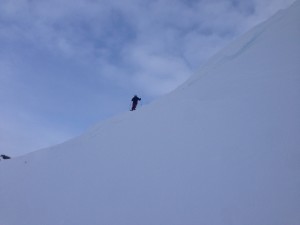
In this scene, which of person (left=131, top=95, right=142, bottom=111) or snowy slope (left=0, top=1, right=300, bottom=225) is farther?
person (left=131, top=95, right=142, bottom=111)

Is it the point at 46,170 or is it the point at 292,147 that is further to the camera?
the point at 46,170

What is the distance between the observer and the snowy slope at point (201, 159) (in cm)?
462

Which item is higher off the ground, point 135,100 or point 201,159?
point 135,100

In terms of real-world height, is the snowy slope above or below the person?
below

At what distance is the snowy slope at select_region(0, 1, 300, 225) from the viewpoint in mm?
4625

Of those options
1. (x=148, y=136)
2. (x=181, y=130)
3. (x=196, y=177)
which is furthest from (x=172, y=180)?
(x=148, y=136)

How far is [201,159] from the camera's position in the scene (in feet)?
19.5

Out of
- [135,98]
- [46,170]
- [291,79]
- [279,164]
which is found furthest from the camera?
[135,98]

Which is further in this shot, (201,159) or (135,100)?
(135,100)

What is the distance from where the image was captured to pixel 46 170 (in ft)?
32.6

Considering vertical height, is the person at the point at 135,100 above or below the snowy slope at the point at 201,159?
above

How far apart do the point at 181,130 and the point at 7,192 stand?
664 centimetres

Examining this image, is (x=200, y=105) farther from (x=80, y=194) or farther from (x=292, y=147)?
(x=80, y=194)

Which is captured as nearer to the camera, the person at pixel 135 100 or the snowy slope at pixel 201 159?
the snowy slope at pixel 201 159
